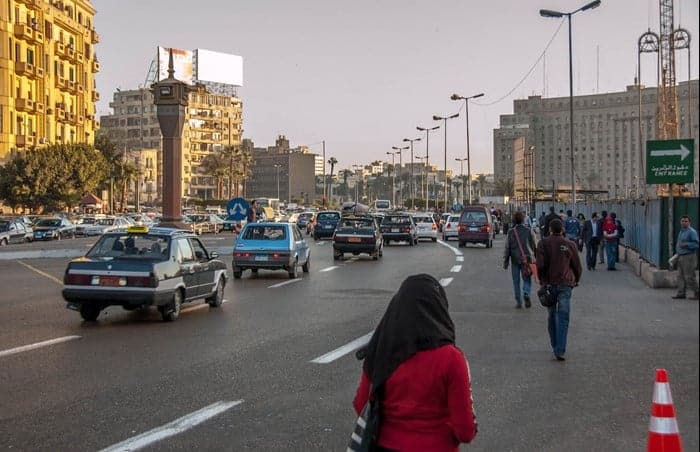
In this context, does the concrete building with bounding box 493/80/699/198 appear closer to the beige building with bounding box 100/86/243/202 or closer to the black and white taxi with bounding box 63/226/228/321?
the beige building with bounding box 100/86/243/202

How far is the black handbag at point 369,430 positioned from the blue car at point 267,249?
67.5 ft

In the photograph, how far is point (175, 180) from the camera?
41000 millimetres

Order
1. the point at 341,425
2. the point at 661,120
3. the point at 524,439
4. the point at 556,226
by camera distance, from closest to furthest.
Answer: the point at 524,439
the point at 341,425
the point at 556,226
the point at 661,120

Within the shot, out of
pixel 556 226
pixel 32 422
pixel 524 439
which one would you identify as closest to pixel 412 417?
pixel 524 439

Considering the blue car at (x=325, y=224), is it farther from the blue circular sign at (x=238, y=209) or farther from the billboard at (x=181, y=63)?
the billboard at (x=181, y=63)

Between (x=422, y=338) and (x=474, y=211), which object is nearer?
(x=422, y=338)

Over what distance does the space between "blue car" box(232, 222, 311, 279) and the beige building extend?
135 metres

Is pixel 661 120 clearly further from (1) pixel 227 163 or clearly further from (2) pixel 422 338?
(2) pixel 422 338

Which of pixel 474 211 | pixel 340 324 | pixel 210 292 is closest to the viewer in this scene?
pixel 340 324

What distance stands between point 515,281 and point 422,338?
1369 centimetres

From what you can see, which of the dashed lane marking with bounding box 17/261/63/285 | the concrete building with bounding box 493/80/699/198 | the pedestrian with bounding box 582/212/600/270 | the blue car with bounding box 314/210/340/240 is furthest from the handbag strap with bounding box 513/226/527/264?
the concrete building with bounding box 493/80/699/198

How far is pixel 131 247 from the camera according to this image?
14773mm

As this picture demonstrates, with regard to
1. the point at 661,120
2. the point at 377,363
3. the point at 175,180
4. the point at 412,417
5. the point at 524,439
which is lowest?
the point at 524,439

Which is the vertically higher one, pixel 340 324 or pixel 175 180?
pixel 175 180
